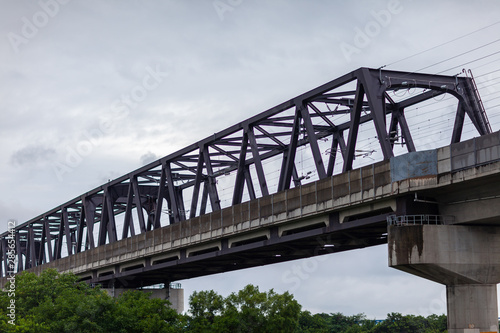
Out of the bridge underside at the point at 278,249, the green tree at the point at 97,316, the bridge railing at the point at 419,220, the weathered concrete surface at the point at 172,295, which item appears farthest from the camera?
the weathered concrete surface at the point at 172,295

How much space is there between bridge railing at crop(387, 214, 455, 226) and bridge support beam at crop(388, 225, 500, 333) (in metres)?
0.54

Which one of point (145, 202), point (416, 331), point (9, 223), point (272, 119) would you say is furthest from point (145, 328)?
point (416, 331)

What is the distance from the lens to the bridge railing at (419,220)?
35969mm

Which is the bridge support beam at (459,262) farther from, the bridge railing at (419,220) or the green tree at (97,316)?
the green tree at (97,316)

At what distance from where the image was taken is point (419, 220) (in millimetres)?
36094

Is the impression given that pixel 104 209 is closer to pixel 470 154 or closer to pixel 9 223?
pixel 9 223

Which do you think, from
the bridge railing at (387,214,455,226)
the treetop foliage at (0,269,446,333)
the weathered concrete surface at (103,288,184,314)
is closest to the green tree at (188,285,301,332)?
the treetop foliage at (0,269,446,333)

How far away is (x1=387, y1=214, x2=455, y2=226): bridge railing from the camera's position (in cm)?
3597

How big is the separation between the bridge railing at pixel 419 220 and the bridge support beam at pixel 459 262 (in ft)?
1.79

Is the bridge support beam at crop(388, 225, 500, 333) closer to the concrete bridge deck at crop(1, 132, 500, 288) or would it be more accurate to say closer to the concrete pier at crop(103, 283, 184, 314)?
the concrete bridge deck at crop(1, 132, 500, 288)

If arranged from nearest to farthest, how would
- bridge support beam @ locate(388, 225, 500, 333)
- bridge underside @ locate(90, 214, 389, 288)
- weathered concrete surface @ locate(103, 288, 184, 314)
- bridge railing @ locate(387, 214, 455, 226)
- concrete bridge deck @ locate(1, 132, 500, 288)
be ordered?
concrete bridge deck @ locate(1, 132, 500, 288) < bridge support beam @ locate(388, 225, 500, 333) < bridge railing @ locate(387, 214, 455, 226) < bridge underside @ locate(90, 214, 389, 288) < weathered concrete surface @ locate(103, 288, 184, 314)

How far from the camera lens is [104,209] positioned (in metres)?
78.0

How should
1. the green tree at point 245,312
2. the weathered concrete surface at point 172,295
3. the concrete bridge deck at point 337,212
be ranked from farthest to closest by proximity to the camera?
1. the weathered concrete surface at point 172,295
2. the green tree at point 245,312
3. the concrete bridge deck at point 337,212

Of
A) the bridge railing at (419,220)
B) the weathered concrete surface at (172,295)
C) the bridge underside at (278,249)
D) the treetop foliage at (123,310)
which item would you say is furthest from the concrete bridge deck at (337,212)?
the weathered concrete surface at (172,295)
